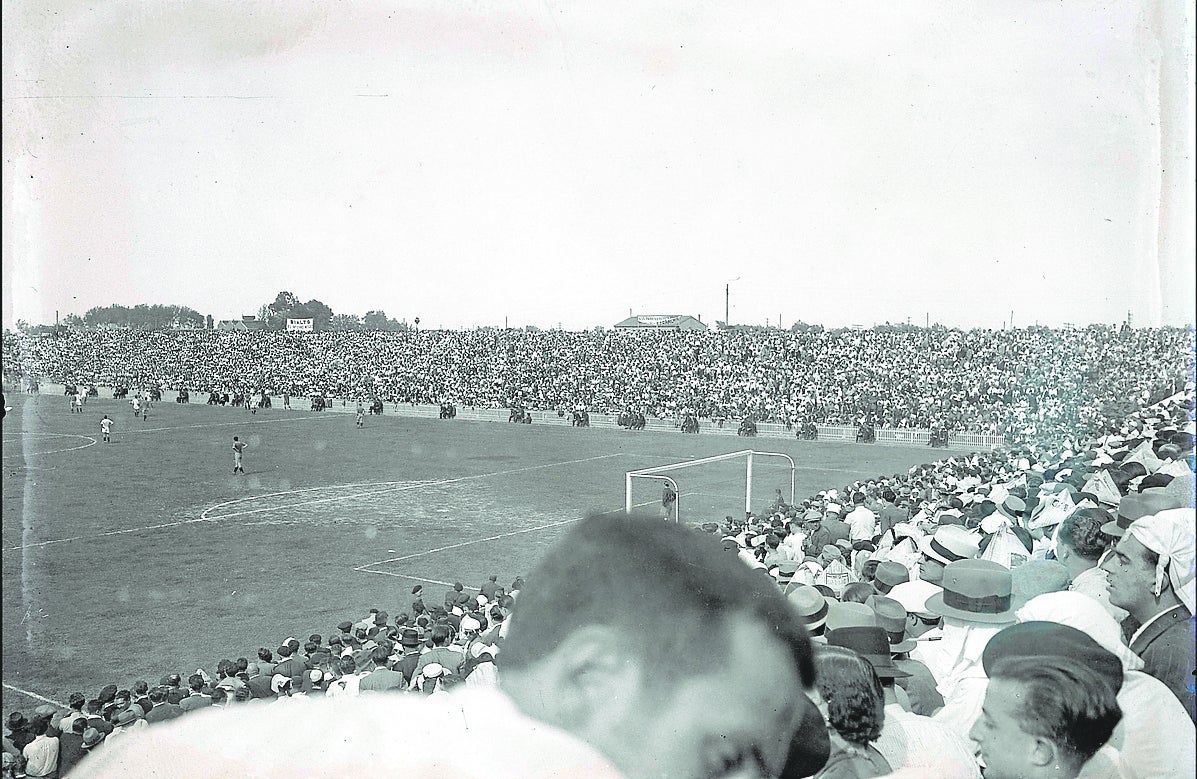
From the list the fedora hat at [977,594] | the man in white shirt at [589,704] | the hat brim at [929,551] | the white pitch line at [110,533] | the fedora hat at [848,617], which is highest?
the man in white shirt at [589,704]

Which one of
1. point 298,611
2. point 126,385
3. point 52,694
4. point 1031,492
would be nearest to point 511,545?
point 298,611

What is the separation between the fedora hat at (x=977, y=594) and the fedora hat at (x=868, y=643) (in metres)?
0.46

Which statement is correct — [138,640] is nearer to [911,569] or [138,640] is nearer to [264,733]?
[911,569]

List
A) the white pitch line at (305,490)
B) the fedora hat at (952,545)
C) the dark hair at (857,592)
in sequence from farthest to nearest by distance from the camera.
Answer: the white pitch line at (305,490)
the fedora hat at (952,545)
the dark hair at (857,592)

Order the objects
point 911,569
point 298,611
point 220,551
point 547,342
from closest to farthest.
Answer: point 911,569
point 298,611
point 220,551
point 547,342

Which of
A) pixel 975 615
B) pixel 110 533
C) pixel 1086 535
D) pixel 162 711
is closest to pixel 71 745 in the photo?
pixel 162 711

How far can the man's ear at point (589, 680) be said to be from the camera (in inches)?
26.5

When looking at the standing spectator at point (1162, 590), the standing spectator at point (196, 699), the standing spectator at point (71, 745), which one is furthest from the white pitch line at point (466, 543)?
the standing spectator at point (1162, 590)

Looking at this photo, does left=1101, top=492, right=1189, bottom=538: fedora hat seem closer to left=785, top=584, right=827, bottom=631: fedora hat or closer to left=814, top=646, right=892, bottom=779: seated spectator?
left=785, top=584, right=827, bottom=631: fedora hat

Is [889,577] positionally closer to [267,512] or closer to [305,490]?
[267,512]

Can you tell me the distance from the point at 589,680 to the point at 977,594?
1346 millimetres

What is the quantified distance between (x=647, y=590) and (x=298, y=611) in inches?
222

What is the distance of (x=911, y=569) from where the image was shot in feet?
10.3

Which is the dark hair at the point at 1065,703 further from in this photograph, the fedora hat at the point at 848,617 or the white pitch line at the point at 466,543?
the white pitch line at the point at 466,543
